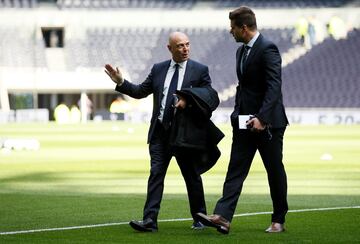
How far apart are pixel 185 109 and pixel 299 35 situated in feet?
218

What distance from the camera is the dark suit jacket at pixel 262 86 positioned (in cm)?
1123

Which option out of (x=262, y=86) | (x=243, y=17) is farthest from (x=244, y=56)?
(x=243, y=17)

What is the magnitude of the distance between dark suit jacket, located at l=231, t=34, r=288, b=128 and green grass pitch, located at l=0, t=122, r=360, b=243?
1190 millimetres

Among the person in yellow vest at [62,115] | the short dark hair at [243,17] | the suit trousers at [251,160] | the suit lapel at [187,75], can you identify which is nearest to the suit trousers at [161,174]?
the suit lapel at [187,75]

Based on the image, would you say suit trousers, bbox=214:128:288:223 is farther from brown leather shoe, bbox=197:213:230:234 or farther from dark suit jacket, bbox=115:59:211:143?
dark suit jacket, bbox=115:59:211:143

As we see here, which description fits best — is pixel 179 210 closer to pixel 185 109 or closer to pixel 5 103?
pixel 185 109

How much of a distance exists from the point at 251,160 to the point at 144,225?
127cm

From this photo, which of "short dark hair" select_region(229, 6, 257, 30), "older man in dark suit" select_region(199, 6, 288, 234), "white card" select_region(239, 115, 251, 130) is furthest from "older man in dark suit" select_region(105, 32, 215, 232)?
"white card" select_region(239, 115, 251, 130)

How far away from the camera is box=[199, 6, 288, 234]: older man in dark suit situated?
1123 cm

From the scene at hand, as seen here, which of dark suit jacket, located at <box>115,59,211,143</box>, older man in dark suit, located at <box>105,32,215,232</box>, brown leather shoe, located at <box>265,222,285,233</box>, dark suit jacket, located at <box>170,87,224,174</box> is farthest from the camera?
dark suit jacket, located at <box>115,59,211,143</box>

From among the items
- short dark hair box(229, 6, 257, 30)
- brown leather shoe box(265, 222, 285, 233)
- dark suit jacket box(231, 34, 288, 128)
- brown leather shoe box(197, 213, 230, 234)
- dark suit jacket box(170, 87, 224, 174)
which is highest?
short dark hair box(229, 6, 257, 30)

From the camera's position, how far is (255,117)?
11.2m

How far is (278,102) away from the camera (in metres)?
11.3

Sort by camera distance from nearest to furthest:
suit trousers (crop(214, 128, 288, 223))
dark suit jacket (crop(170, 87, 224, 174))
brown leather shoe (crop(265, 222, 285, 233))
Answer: suit trousers (crop(214, 128, 288, 223)) → brown leather shoe (crop(265, 222, 285, 233)) → dark suit jacket (crop(170, 87, 224, 174))
